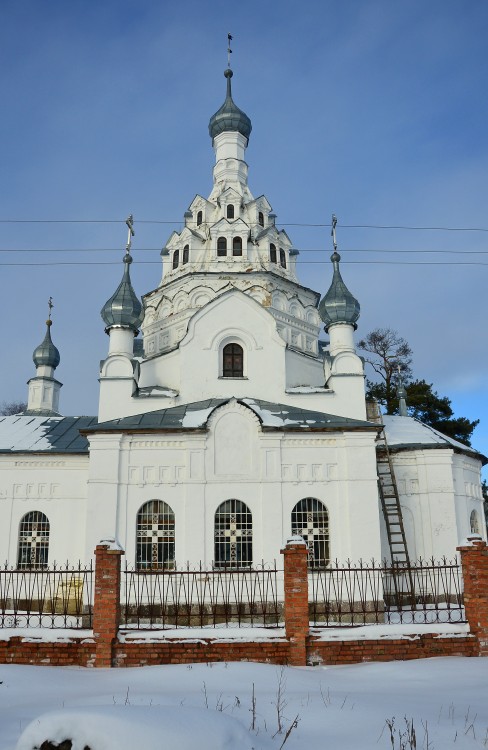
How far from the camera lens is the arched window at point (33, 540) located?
1741 cm

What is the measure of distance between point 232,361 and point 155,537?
A: 532cm

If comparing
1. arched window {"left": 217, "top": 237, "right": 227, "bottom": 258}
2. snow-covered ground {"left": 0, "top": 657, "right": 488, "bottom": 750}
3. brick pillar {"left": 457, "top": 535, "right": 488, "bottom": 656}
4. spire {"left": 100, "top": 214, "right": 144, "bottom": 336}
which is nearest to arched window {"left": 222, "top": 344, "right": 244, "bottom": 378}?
spire {"left": 100, "top": 214, "right": 144, "bottom": 336}

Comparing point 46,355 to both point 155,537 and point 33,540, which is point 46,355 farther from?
point 155,537

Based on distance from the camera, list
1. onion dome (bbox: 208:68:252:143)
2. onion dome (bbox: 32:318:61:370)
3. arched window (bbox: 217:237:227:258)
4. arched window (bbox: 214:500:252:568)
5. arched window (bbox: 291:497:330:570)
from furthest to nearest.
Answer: onion dome (bbox: 32:318:61:370), onion dome (bbox: 208:68:252:143), arched window (bbox: 217:237:227:258), arched window (bbox: 291:497:330:570), arched window (bbox: 214:500:252:568)

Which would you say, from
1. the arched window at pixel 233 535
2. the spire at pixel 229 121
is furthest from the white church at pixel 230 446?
the spire at pixel 229 121

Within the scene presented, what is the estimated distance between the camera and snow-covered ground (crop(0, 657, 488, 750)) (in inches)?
154

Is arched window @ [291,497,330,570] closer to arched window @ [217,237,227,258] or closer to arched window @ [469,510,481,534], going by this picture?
arched window @ [469,510,481,534]

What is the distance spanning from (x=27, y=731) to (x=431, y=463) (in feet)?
52.7

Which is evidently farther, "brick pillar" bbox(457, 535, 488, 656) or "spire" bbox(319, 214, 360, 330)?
"spire" bbox(319, 214, 360, 330)

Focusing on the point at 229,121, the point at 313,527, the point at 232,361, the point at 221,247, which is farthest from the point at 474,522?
the point at 229,121

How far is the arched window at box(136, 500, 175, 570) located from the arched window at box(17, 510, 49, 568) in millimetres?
3563

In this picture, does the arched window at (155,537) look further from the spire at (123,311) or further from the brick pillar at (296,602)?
the brick pillar at (296,602)

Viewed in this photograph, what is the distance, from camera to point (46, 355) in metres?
26.9

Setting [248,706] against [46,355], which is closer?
[248,706]
